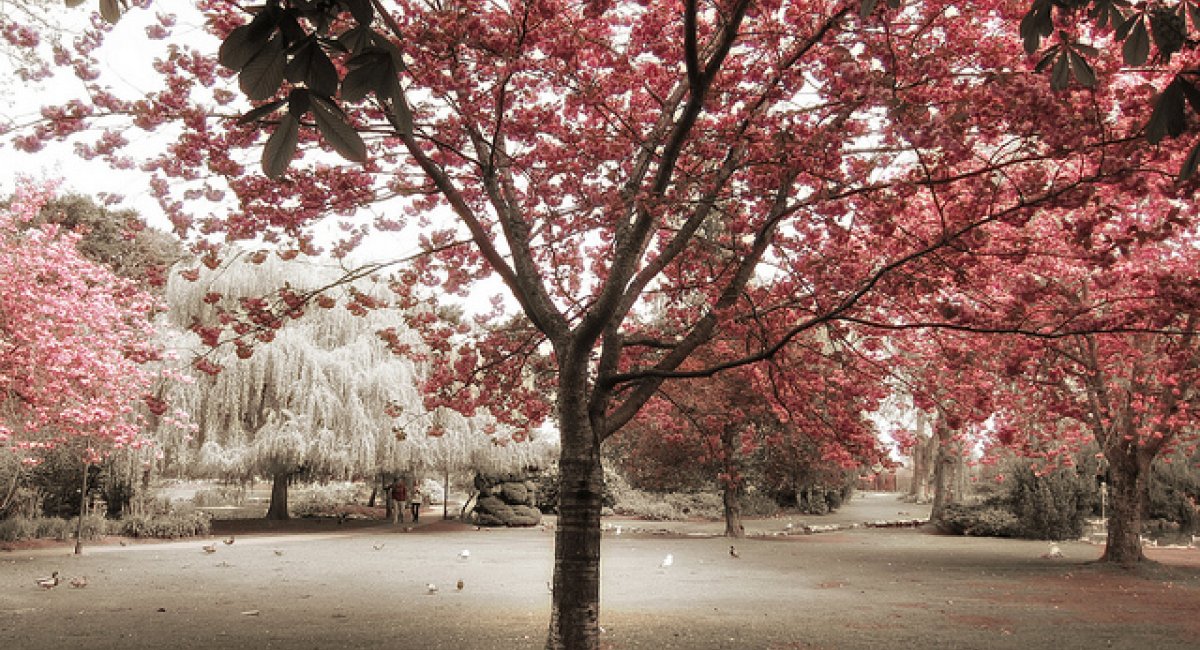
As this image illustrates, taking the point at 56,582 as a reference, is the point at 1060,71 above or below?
above

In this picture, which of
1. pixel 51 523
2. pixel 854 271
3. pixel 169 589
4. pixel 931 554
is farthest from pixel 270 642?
pixel 931 554

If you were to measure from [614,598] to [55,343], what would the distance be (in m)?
8.59

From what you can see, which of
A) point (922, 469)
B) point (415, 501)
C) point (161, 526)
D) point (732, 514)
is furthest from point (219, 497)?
point (922, 469)

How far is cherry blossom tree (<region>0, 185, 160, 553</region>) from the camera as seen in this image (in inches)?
438

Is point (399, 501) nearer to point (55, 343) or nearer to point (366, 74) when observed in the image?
point (55, 343)

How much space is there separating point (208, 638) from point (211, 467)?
479 inches

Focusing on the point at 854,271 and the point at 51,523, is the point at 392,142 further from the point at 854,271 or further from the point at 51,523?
the point at 51,523

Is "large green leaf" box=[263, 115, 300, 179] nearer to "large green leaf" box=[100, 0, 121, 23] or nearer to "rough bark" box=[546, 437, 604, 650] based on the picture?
"large green leaf" box=[100, 0, 121, 23]

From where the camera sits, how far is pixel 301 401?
1859 centimetres

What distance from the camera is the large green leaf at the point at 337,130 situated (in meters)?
1.32

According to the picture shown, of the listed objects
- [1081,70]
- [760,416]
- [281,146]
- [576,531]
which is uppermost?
[1081,70]

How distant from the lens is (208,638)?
277 inches

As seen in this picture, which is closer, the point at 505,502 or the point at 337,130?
the point at 337,130

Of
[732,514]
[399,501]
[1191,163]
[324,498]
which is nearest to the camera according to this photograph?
[1191,163]
